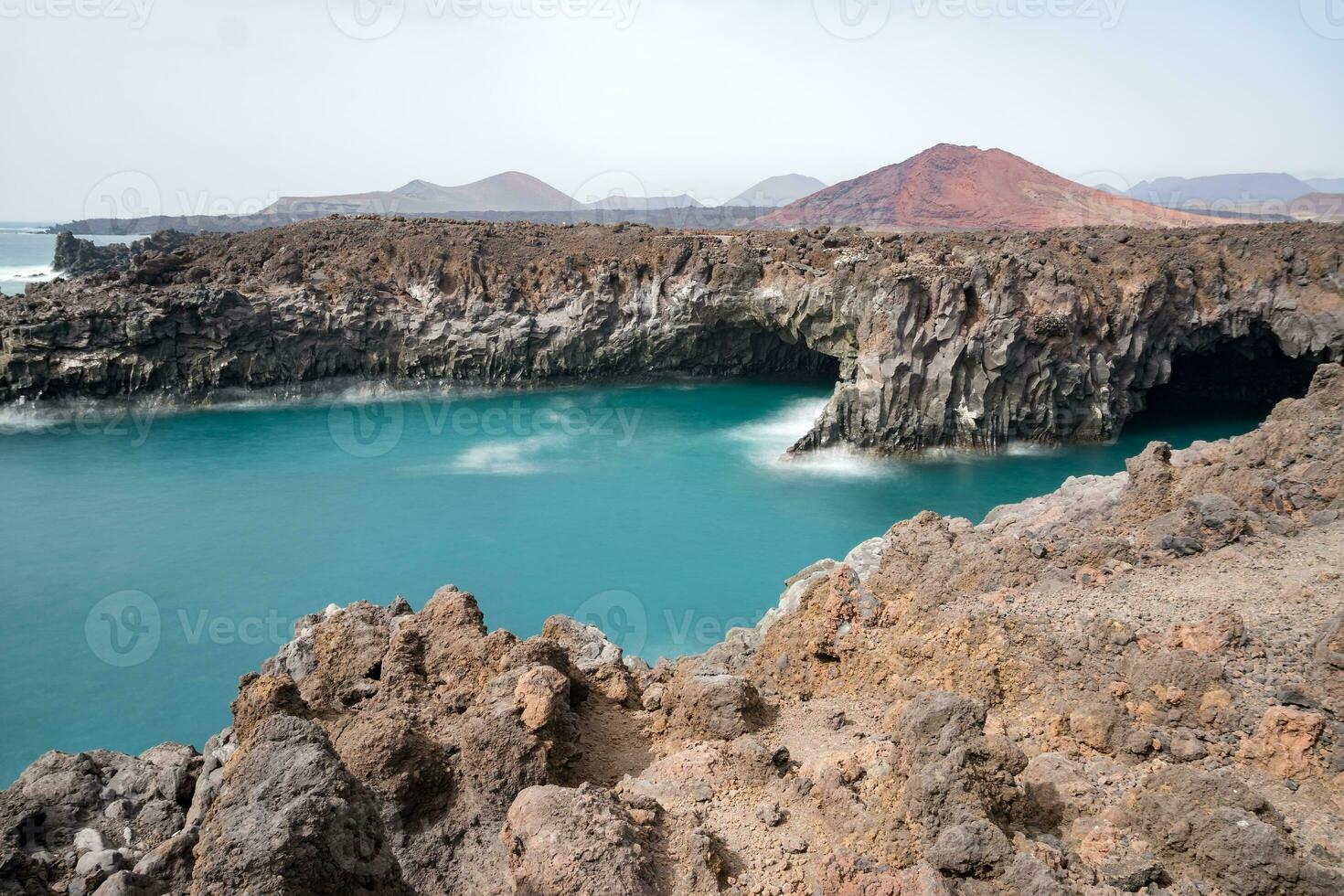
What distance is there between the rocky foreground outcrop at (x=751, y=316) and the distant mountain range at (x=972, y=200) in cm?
2503

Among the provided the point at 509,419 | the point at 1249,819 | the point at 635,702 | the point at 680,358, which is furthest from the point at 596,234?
the point at 1249,819

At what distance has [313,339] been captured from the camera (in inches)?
1385

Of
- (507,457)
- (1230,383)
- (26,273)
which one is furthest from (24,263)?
(1230,383)

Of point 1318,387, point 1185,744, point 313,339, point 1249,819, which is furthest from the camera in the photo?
point 313,339

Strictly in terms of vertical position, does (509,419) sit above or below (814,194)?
below

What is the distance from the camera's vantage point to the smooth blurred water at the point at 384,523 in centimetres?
1603

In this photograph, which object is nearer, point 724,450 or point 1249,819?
point 1249,819

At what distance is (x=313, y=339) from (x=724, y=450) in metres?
19.6

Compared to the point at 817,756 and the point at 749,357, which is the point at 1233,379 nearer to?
the point at 749,357

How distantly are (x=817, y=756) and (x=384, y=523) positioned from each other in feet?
60.9

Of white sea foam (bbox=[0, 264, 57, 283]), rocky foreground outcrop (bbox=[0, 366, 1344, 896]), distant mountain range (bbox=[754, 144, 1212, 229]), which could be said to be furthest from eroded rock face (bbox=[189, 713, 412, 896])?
white sea foam (bbox=[0, 264, 57, 283])

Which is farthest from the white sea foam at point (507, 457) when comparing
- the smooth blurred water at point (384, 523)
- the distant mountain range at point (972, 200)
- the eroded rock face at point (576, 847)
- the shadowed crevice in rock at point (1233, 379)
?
the distant mountain range at point (972, 200)

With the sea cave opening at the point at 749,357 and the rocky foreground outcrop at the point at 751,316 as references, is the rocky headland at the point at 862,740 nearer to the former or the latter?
the rocky foreground outcrop at the point at 751,316

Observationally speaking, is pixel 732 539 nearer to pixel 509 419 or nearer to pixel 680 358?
pixel 509 419
